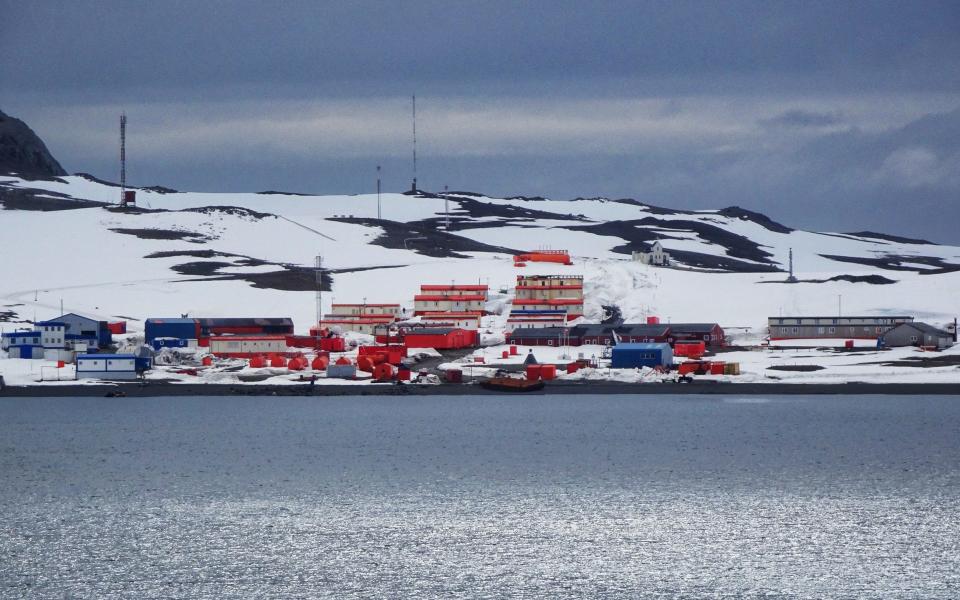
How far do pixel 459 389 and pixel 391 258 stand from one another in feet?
154

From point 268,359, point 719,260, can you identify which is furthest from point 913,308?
point 719,260

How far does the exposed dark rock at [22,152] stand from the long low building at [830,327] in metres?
108

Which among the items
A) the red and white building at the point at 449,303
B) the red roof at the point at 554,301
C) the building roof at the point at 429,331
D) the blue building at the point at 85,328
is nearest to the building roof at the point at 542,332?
the building roof at the point at 429,331

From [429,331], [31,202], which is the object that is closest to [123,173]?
[31,202]

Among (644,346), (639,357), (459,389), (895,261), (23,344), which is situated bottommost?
(459,389)

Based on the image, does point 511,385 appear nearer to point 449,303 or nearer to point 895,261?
point 449,303

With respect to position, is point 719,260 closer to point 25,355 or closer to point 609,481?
point 25,355

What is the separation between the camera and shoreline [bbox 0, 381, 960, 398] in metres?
49.8

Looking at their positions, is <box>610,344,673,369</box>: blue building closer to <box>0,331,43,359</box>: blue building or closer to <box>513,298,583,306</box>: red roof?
<box>513,298,583,306</box>: red roof

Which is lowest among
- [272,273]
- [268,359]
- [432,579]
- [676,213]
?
[432,579]

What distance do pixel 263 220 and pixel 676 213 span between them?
73.0 metres

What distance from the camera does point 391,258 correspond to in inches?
3829

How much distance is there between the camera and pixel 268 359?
194ft

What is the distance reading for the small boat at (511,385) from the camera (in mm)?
52750
